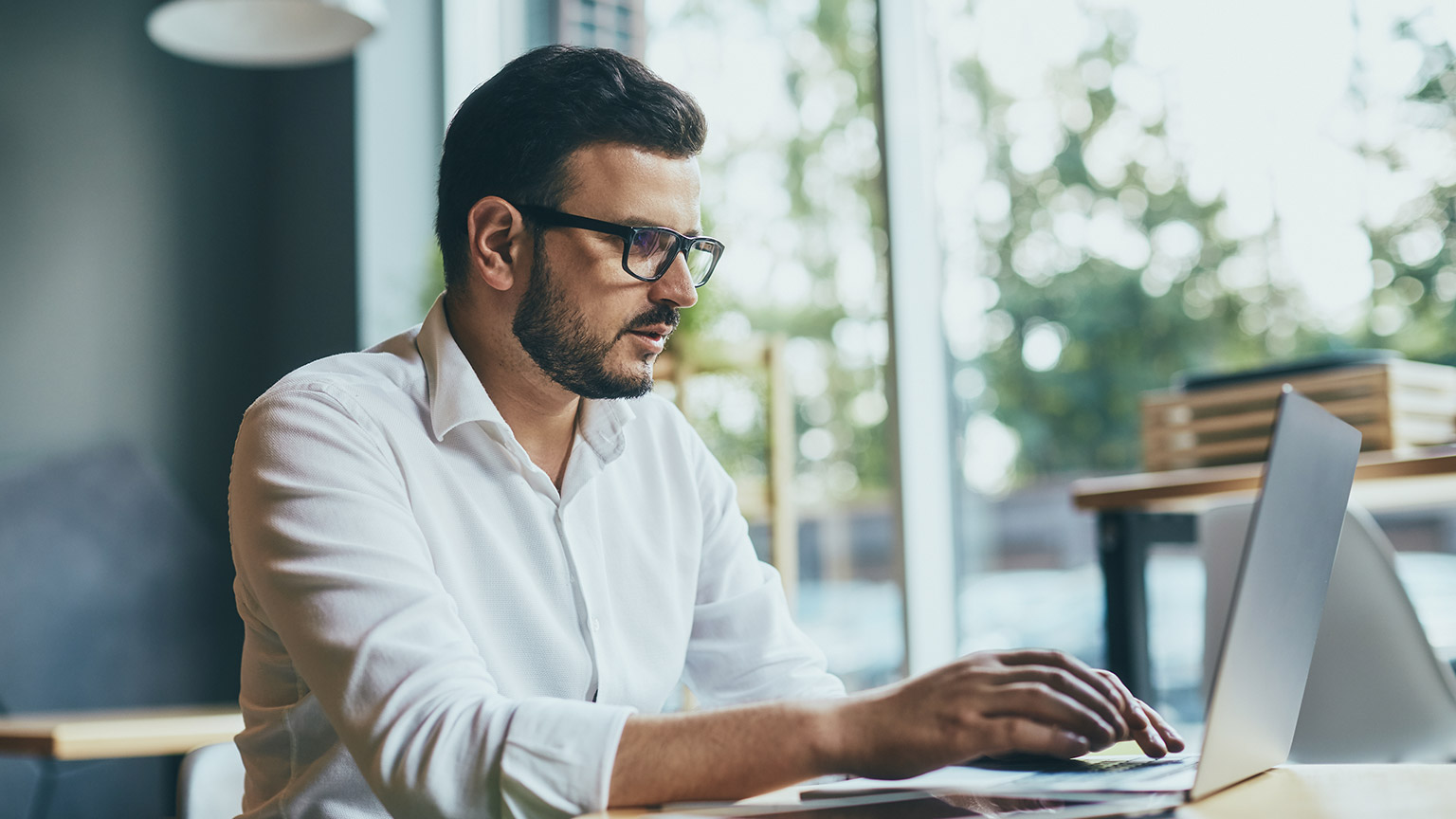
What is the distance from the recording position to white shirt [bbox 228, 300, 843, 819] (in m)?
0.91

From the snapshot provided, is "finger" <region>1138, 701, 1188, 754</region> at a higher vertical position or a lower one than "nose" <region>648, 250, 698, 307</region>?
lower

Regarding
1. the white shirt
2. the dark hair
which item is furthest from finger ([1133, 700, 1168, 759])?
the dark hair

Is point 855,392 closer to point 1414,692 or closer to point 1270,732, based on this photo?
point 1414,692

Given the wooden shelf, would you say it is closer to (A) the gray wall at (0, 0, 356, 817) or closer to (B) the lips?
(B) the lips

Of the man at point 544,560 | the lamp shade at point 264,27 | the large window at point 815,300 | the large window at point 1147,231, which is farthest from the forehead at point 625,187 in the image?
the lamp shade at point 264,27

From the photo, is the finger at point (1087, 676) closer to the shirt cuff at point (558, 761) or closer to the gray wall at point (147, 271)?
the shirt cuff at point (558, 761)

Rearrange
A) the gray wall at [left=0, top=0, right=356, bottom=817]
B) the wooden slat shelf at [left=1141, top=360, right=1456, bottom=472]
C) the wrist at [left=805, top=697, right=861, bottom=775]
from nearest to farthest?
the wrist at [left=805, top=697, right=861, bottom=775] < the wooden slat shelf at [left=1141, top=360, right=1456, bottom=472] < the gray wall at [left=0, top=0, right=356, bottom=817]

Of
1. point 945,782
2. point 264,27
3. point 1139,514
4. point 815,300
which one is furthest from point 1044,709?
point 264,27

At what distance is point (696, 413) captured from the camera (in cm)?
323

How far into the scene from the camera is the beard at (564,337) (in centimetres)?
142

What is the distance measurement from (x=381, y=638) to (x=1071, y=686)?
1.78ft

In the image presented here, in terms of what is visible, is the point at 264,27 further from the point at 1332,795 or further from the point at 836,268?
the point at 1332,795

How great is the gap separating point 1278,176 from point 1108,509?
0.94 meters

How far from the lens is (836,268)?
3.13m
